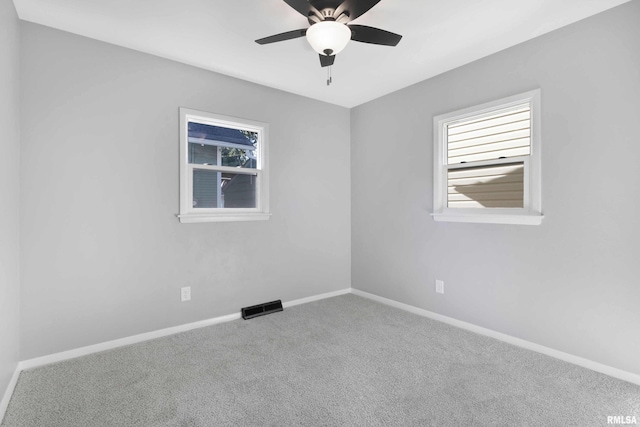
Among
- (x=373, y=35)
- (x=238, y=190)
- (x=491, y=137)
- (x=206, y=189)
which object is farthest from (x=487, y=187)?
(x=206, y=189)

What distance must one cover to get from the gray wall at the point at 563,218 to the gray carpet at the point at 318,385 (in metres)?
0.31

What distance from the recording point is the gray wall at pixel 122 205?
7.51 feet

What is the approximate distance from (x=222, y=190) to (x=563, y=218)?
3.04m

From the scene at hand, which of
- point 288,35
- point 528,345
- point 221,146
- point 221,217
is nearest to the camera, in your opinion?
point 288,35

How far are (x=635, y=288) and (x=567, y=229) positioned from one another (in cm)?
53

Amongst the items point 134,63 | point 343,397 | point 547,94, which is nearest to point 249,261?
point 343,397

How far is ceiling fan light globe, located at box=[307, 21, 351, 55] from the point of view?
1.80m

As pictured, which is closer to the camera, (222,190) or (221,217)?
(221,217)

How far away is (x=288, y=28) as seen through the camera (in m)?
2.38

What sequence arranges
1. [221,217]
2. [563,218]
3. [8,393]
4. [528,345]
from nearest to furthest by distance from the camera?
[8,393] → [563,218] → [528,345] → [221,217]

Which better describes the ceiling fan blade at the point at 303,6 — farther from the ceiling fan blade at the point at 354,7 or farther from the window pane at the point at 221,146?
the window pane at the point at 221,146

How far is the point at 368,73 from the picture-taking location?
3146 millimetres

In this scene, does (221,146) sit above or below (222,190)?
above

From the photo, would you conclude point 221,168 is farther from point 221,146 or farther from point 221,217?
point 221,217
